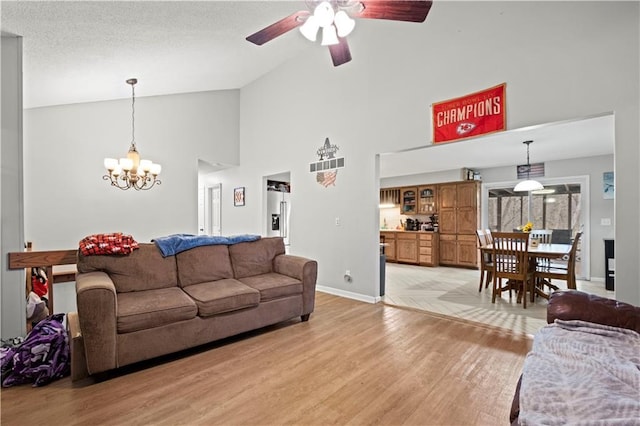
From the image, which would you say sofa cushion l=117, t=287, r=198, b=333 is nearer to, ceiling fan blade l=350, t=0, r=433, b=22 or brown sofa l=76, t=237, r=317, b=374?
brown sofa l=76, t=237, r=317, b=374

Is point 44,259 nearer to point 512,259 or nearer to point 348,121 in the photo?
point 348,121

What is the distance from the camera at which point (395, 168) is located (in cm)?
703

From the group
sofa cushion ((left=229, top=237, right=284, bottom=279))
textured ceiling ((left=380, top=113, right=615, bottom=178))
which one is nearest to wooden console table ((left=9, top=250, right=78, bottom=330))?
sofa cushion ((left=229, top=237, right=284, bottom=279))

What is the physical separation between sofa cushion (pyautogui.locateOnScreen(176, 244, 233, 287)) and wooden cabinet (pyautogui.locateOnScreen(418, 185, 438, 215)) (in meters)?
5.71

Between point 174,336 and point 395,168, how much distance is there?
5.85m

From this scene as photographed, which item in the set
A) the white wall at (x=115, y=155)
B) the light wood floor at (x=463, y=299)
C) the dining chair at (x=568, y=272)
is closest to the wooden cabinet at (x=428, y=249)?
the light wood floor at (x=463, y=299)

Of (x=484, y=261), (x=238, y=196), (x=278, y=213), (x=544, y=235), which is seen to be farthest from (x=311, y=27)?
(x=544, y=235)

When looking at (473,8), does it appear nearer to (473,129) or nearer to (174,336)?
(473,129)

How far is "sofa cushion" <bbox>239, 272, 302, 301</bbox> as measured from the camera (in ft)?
9.68

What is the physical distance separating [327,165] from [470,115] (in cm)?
210

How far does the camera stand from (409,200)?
805 centimetres

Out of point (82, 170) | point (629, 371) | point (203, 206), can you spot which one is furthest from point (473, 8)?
point (203, 206)

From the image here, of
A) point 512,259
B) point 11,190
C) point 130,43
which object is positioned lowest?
point 512,259

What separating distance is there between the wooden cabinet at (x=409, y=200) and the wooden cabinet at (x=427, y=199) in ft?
0.36
